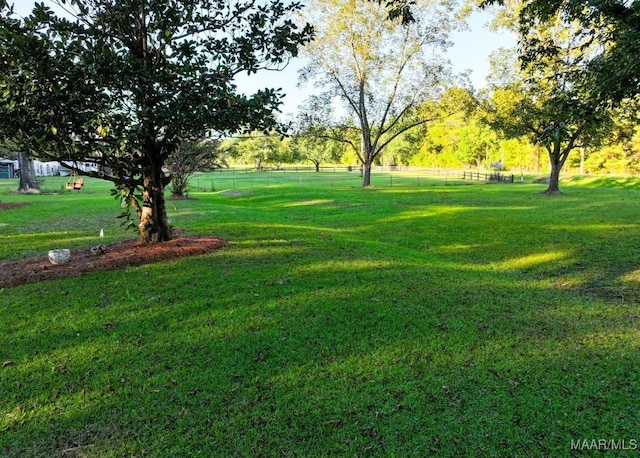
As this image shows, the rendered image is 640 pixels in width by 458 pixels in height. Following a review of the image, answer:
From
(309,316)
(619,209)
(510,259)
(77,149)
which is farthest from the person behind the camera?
(619,209)

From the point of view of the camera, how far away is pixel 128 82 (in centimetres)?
610

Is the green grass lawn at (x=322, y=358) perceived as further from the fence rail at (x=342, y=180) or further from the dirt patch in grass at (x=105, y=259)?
the fence rail at (x=342, y=180)

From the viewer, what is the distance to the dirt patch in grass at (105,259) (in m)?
6.65

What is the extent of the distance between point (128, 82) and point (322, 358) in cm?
500

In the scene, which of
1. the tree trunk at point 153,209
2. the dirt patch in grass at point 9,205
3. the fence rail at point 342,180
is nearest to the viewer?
the tree trunk at point 153,209

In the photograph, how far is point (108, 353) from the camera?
4227mm

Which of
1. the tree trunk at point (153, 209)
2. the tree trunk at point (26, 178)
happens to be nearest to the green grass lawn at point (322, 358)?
the tree trunk at point (153, 209)

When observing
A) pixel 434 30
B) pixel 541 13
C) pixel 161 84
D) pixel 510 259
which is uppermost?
pixel 434 30

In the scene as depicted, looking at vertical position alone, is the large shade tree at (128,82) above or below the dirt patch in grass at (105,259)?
above

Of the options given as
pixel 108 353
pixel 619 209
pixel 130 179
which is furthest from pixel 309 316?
pixel 619 209

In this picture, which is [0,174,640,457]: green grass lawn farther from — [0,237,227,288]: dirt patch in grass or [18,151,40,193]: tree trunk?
[18,151,40,193]: tree trunk

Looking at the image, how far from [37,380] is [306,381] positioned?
8.16ft

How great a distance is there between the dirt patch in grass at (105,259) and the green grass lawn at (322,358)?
0.44 metres

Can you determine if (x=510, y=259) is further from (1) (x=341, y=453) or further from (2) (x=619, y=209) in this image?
(2) (x=619, y=209)
